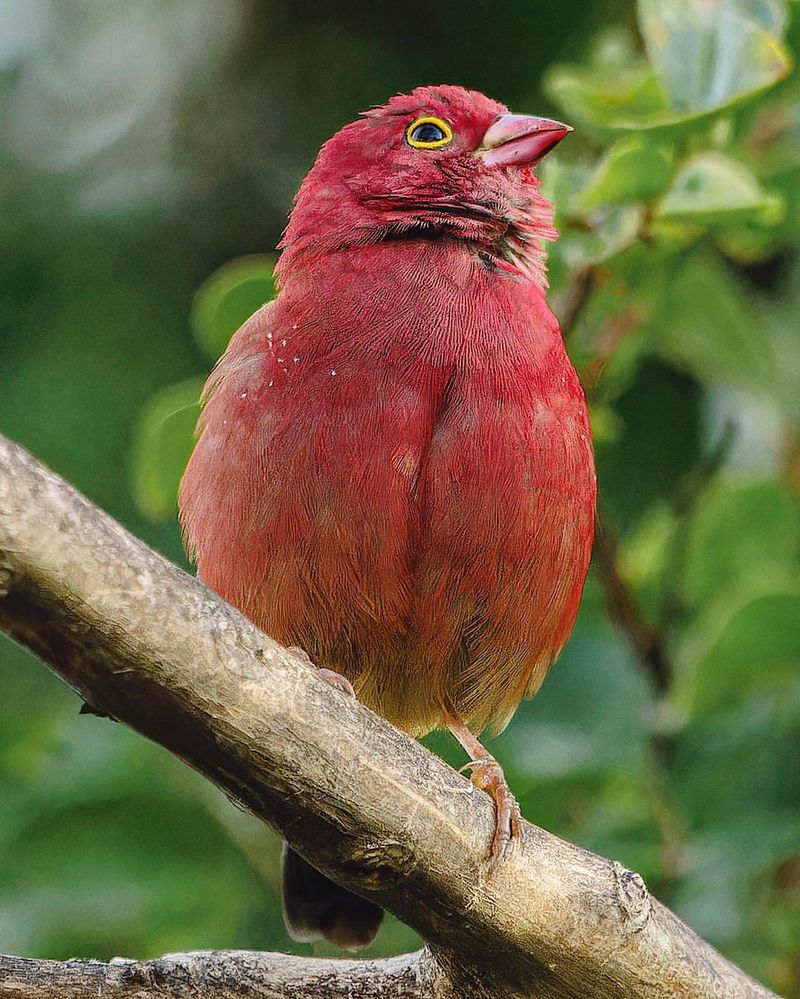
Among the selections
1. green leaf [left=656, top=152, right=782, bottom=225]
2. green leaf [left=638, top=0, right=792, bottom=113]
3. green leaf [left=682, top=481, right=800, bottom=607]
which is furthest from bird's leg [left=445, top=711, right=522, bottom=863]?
green leaf [left=638, top=0, right=792, bottom=113]

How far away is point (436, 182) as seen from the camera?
3852mm

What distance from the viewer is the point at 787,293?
5.68 m

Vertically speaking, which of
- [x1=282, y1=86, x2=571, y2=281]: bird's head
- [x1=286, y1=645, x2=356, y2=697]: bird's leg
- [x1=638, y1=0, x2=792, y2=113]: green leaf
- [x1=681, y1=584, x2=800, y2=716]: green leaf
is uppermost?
[x1=638, y1=0, x2=792, y2=113]: green leaf

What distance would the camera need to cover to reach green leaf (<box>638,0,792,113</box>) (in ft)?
12.8

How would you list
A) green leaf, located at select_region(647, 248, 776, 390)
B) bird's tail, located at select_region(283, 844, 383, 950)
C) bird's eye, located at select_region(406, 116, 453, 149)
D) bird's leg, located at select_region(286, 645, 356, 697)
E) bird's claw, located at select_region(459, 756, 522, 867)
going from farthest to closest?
green leaf, located at select_region(647, 248, 776, 390), bird's eye, located at select_region(406, 116, 453, 149), bird's tail, located at select_region(283, 844, 383, 950), bird's claw, located at select_region(459, 756, 522, 867), bird's leg, located at select_region(286, 645, 356, 697)

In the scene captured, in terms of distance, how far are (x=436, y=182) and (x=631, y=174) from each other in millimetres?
490

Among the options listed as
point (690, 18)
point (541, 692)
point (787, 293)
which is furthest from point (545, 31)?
point (541, 692)

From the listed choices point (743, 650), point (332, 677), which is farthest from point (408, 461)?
point (743, 650)

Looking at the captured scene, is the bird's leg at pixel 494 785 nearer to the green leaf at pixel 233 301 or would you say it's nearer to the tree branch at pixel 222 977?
the tree branch at pixel 222 977

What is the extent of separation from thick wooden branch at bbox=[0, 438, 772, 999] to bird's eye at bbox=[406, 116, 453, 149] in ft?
5.96

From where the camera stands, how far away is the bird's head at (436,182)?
375 centimetres

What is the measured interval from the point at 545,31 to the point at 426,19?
0.47 m

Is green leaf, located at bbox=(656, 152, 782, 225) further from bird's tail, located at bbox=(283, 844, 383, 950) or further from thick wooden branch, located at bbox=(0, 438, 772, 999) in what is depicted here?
bird's tail, located at bbox=(283, 844, 383, 950)

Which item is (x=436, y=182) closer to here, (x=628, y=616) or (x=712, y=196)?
(x=712, y=196)
